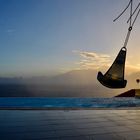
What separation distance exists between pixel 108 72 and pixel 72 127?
2.10m

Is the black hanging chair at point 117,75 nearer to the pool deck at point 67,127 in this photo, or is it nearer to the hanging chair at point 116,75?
the hanging chair at point 116,75

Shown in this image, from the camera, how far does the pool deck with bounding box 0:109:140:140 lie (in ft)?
16.3

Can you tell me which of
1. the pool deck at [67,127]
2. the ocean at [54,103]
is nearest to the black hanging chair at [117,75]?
the pool deck at [67,127]

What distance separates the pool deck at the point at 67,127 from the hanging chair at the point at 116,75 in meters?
1.33

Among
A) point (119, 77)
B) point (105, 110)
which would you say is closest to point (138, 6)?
point (119, 77)

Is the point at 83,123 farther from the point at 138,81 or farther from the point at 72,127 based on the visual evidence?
the point at 138,81

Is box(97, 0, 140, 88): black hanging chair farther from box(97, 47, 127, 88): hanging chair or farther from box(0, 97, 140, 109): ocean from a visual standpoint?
box(0, 97, 140, 109): ocean

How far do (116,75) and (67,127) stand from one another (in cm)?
218

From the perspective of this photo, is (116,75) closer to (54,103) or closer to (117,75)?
(117,75)

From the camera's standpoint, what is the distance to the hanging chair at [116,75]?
3.90 meters

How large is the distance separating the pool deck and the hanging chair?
4.35 feet

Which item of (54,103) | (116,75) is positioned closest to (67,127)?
(116,75)

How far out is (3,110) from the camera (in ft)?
26.2

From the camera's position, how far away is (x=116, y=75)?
3.93 meters
